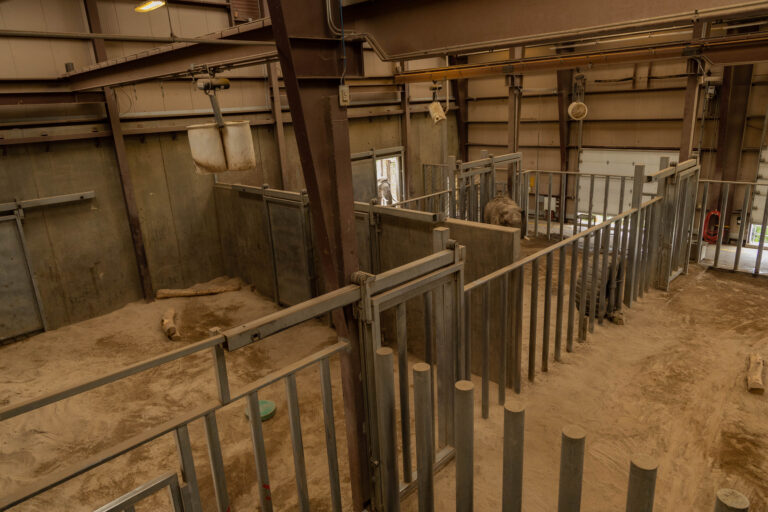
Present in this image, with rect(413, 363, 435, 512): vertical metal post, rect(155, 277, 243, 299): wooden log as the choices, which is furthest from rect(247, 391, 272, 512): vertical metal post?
rect(155, 277, 243, 299): wooden log

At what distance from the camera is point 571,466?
4.44ft

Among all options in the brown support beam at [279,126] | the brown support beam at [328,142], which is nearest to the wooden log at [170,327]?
the brown support beam at [279,126]

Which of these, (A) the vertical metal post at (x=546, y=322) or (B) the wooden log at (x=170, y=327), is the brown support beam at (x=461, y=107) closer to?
(B) the wooden log at (x=170, y=327)

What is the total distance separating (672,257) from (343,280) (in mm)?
5188

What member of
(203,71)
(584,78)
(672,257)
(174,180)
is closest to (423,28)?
(203,71)

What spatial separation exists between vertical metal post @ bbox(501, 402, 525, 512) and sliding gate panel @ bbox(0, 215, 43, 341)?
7.71 metres

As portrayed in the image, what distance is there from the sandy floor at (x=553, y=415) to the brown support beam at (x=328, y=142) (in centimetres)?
67

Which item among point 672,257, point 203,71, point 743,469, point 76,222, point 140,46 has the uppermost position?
point 140,46

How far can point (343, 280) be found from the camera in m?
3.44

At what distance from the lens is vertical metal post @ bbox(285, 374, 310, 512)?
2209 mm

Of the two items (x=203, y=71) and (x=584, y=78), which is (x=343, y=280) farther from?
(x=584, y=78)

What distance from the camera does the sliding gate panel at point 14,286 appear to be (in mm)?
6656

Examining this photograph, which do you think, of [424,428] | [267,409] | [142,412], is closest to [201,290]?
[142,412]

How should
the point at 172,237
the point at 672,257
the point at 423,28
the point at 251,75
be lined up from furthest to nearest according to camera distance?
the point at 251,75 → the point at 172,237 → the point at 672,257 → the point at 423,28
